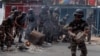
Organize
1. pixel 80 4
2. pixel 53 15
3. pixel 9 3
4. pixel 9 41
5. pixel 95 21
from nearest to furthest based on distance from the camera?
pixel 9 41
pixel 53 15
pixel 95 21
pixel 80 4
pixel 9 3

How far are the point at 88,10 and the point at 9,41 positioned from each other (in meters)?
11.2

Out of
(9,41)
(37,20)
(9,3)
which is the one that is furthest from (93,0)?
(9,41)

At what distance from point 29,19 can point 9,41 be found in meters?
3.27

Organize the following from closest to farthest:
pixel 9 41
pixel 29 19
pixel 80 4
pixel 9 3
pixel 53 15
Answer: pixel 9 41 → pixel 29 19 → pixel 53 15 → pixel 80 4 → pixel 9 3

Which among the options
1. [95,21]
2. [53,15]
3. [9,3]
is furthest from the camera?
[9,3]

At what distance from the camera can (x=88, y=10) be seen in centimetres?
2273

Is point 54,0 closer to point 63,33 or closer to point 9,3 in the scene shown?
point 9,3

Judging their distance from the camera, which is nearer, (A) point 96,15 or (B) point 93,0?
(A) point 96,15

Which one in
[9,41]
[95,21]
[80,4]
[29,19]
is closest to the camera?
[9,41]

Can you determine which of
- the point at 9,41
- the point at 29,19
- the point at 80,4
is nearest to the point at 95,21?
the point at 80,4

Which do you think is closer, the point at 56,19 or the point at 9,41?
the point at 9,41

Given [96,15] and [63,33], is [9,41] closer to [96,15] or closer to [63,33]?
[63,33]

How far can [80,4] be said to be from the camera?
78.7ft

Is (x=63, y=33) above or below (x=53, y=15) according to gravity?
below
